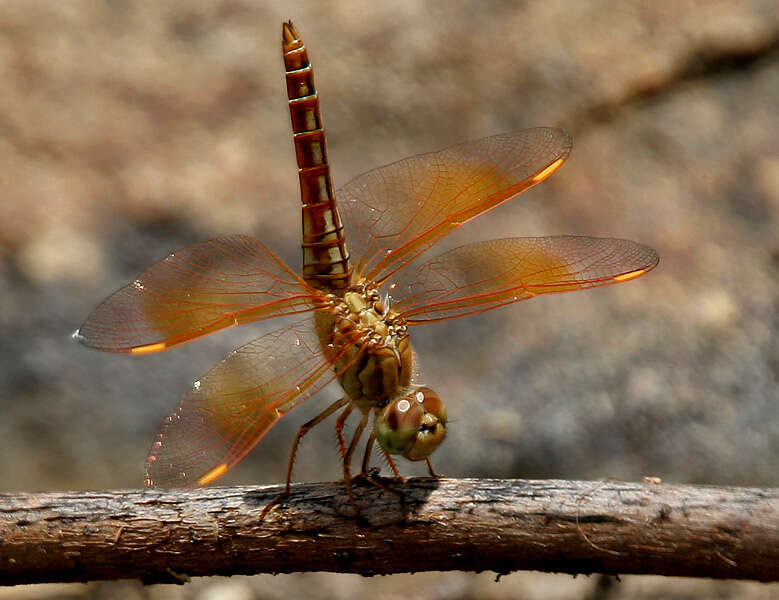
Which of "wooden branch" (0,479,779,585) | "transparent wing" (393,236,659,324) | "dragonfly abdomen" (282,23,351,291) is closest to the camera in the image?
"wooden branch" (0,479,779,585)

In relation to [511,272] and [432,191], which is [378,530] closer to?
[511,272]

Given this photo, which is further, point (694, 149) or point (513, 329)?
point (694, 149)

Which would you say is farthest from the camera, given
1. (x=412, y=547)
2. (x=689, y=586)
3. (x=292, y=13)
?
(x=292, y=13)

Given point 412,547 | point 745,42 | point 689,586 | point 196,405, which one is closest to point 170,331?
point 196,405

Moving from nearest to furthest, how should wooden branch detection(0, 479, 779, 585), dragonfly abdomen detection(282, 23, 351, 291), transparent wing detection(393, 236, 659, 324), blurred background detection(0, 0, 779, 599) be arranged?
1. wooden branch detection(0, 479, 779, 585)
2. transparent wing detection(393, 236, 659, 324)
3. dragonfly abdomen detection(282, 23, 351, 291)
4. blurred background detection(0, 0, 779, 599)

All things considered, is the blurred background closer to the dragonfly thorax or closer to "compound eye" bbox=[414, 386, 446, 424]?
the dragonfly thorax

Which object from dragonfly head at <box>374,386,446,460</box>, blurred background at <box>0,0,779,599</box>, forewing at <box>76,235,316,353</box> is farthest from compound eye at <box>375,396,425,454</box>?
blurred background at <box>0,0,779,599</box>

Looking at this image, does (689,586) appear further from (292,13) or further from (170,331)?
(292,13)

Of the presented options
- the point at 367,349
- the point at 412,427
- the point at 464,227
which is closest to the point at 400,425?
the point at 412,427
